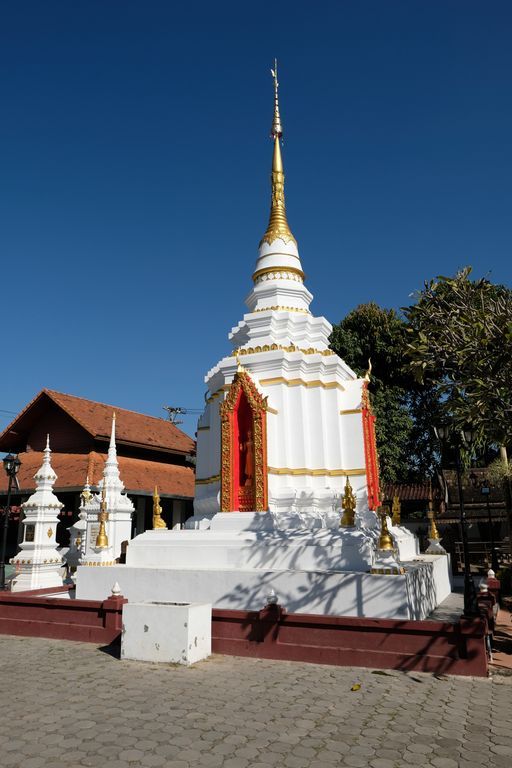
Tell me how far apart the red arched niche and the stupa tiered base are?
20.3 inches

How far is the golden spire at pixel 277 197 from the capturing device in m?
16.3

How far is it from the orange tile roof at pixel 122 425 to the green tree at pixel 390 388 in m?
9.70

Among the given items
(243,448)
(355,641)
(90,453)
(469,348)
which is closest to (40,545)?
(243,448)

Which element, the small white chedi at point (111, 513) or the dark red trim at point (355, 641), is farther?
the small white chedi at point (111, 513)

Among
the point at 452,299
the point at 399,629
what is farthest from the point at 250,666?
the point at 452,299

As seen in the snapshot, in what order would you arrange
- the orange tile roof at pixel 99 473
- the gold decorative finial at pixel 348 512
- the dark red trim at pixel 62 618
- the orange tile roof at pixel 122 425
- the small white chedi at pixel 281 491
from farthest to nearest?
the orange tile roof at pixel 122 425
the orange tile roof at pixel 99 473
the gold decorative finial at pixel 348 512
the small white chedi at pixel 281 491
the dark red trim at pixel 62 618

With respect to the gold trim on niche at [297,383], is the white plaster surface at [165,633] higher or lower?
lower

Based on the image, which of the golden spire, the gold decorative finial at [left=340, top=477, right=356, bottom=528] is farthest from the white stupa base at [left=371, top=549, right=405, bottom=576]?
the golden spire

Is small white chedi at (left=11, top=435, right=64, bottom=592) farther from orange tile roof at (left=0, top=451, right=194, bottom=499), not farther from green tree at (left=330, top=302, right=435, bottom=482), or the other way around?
green tree at (left=330, top=302, right=435, bottom=482)

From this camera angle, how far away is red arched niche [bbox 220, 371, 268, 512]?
12.0 m

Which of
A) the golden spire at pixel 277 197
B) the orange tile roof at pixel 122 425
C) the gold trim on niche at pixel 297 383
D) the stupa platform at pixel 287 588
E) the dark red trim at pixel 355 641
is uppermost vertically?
the golden spire at pixel 277 197

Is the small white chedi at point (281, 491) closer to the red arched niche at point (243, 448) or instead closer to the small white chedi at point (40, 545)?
the red arched niche at point (243, 448)

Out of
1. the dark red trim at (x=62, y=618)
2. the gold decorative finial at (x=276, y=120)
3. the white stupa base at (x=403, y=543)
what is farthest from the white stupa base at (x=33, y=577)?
the gold decorative finial at (x=276, y=120)

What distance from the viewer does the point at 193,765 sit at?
465 cm
